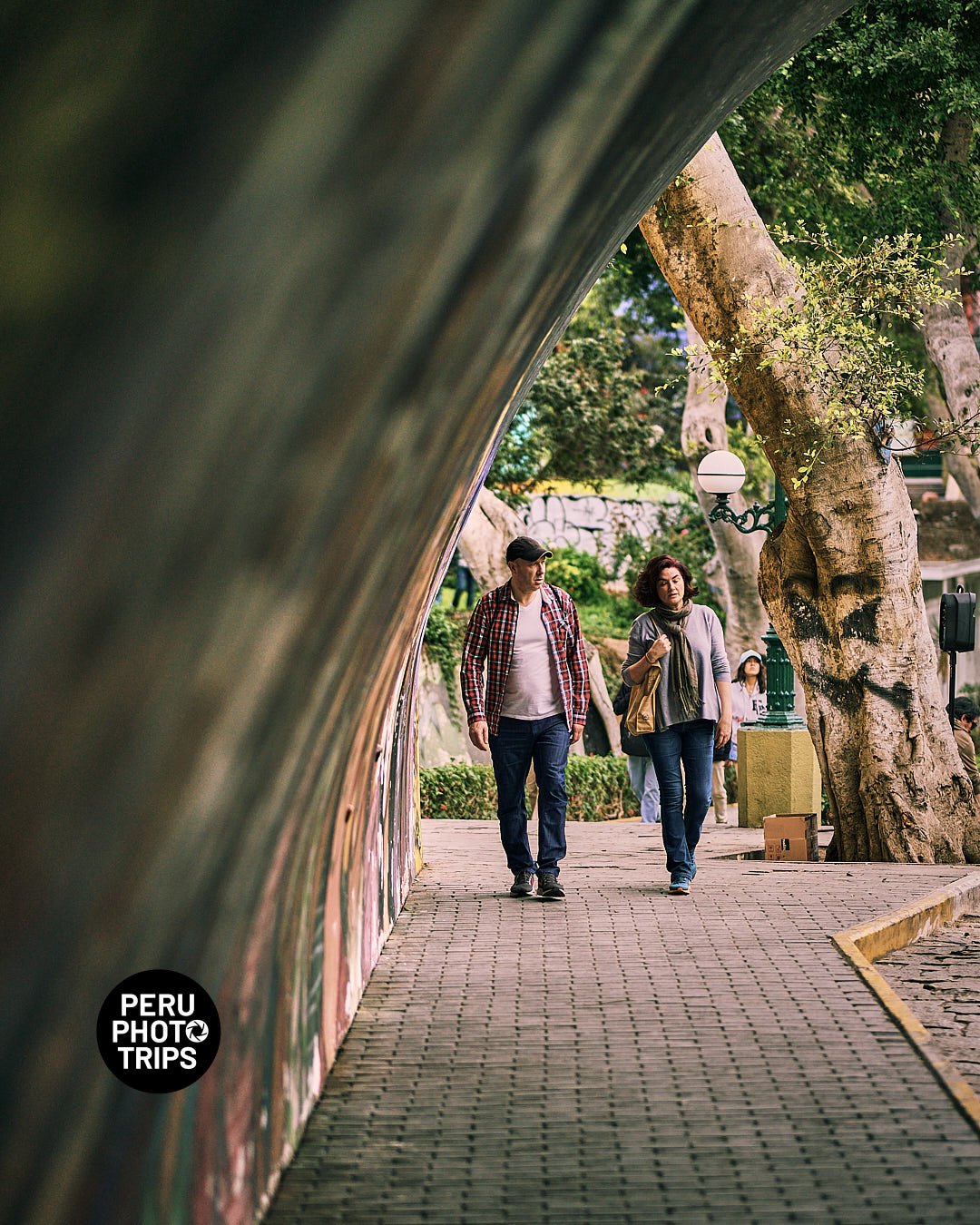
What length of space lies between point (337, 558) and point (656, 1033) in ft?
11.1

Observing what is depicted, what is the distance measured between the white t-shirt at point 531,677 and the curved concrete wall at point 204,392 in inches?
219

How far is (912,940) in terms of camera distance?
8.91m

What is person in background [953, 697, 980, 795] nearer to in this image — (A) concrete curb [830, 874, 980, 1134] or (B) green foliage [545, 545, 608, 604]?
(A) concrete curb [830, 874, 980, 1134]

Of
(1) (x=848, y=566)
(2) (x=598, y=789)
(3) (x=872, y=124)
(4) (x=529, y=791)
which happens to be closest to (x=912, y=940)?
(1) (x=848, y=566)

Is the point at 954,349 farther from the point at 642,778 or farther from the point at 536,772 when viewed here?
the point at 536,772

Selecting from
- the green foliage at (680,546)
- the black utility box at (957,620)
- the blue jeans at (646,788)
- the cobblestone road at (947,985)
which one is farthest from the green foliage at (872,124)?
the green foliage at (680,546)

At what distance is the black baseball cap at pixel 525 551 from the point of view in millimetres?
8953

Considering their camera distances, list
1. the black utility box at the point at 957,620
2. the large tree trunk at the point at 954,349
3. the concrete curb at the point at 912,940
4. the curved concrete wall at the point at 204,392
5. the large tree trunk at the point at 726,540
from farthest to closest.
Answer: the large tree trunk at the point at 726,540 < the large tree trunk at the point at 954,349 < the black utility box at the point at 957,620 < the concrete curb at the point at 912,940 < the curved concrete wall at the point at 204,392

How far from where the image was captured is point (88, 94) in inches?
74.7

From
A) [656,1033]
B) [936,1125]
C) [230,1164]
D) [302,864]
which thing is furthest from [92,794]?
[656,1033]

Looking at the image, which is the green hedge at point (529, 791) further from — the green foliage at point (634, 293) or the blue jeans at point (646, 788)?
the green foliage at point (634, 293)

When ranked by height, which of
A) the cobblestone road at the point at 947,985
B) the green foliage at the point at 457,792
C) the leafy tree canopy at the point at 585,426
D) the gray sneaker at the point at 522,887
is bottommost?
the cobblestone road at the point at 947,985

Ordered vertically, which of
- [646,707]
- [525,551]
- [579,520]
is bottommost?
[646,707]

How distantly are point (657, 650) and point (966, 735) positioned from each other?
5.85 meters
